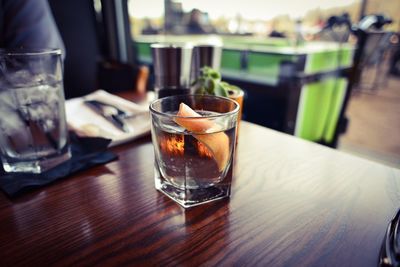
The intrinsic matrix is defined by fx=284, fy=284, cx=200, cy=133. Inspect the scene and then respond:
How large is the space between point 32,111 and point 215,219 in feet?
1.38

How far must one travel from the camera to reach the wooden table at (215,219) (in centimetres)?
34

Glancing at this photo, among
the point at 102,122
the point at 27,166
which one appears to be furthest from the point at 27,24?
the point at 27,166

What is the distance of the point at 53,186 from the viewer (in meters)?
0.49

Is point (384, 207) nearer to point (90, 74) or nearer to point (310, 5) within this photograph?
point (90, 74)

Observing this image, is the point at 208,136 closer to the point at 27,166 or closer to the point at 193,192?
the point at 193,192

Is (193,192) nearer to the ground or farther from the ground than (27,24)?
nearer to the ground

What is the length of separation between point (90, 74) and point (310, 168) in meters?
1.95

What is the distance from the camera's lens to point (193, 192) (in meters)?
0.44

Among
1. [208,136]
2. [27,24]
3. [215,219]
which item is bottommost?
[215,219]

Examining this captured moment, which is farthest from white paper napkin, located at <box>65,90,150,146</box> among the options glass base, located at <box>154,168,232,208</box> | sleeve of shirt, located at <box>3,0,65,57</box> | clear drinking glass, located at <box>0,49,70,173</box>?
sleeve of shirt, located at <box>3,0,65,57</box>

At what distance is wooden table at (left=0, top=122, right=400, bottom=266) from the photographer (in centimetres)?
34

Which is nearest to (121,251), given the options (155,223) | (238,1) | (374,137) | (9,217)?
(155,223)

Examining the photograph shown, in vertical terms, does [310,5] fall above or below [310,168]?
above

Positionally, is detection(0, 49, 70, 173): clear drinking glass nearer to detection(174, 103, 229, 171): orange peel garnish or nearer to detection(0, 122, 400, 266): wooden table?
detection(0, 122, 400, 266): wooden table
